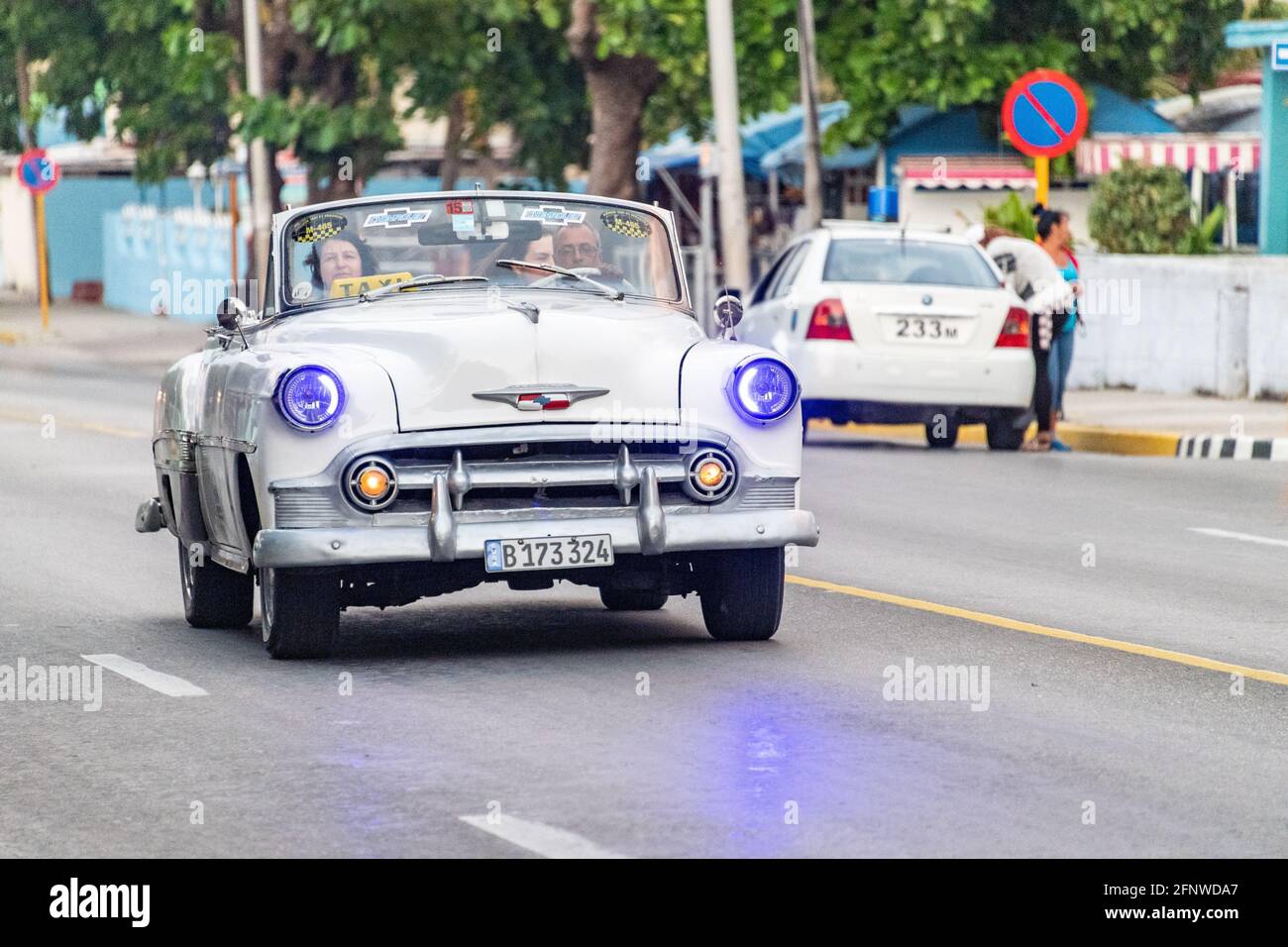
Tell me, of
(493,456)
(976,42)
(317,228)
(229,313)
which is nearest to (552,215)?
(317,228)

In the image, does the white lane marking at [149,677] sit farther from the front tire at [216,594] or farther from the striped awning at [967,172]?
the striped awning at [967,172]

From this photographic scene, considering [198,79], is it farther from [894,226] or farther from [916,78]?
[894,226]

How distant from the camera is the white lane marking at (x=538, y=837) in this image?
6.49 meters

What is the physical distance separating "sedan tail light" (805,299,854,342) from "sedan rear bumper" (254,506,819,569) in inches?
426

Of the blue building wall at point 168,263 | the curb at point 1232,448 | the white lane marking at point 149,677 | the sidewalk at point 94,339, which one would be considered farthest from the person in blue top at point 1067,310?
the blue building wall at point 168,263

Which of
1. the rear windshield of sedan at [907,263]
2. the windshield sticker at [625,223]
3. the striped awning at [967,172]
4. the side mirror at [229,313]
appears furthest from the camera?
the striped awning at [967,172]

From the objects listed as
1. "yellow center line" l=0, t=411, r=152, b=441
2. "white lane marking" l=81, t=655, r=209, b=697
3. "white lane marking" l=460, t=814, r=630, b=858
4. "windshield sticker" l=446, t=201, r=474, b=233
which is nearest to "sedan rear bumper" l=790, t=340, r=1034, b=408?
"yellow center line" l=0, t=411, r=152, b=441

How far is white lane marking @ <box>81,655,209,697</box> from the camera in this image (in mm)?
9281

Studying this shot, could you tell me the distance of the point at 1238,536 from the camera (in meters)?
14.8

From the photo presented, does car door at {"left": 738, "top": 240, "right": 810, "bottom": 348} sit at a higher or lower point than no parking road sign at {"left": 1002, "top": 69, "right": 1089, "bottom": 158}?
lower

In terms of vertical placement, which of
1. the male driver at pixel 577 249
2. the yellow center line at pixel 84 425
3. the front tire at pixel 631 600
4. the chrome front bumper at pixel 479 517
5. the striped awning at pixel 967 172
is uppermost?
the striped awning at pixel 967 172

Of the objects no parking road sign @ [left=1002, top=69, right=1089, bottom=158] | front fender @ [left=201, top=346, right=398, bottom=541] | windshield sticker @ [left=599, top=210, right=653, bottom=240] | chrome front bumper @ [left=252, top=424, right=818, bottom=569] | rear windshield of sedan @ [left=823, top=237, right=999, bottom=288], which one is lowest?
chrome front bumper @ [left=252, top=424, right=818, bottom=569]

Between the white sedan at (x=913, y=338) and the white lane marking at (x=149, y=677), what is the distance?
34.2ft

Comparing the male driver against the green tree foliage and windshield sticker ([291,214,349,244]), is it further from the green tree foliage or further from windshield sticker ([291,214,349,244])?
the green tree foliage
